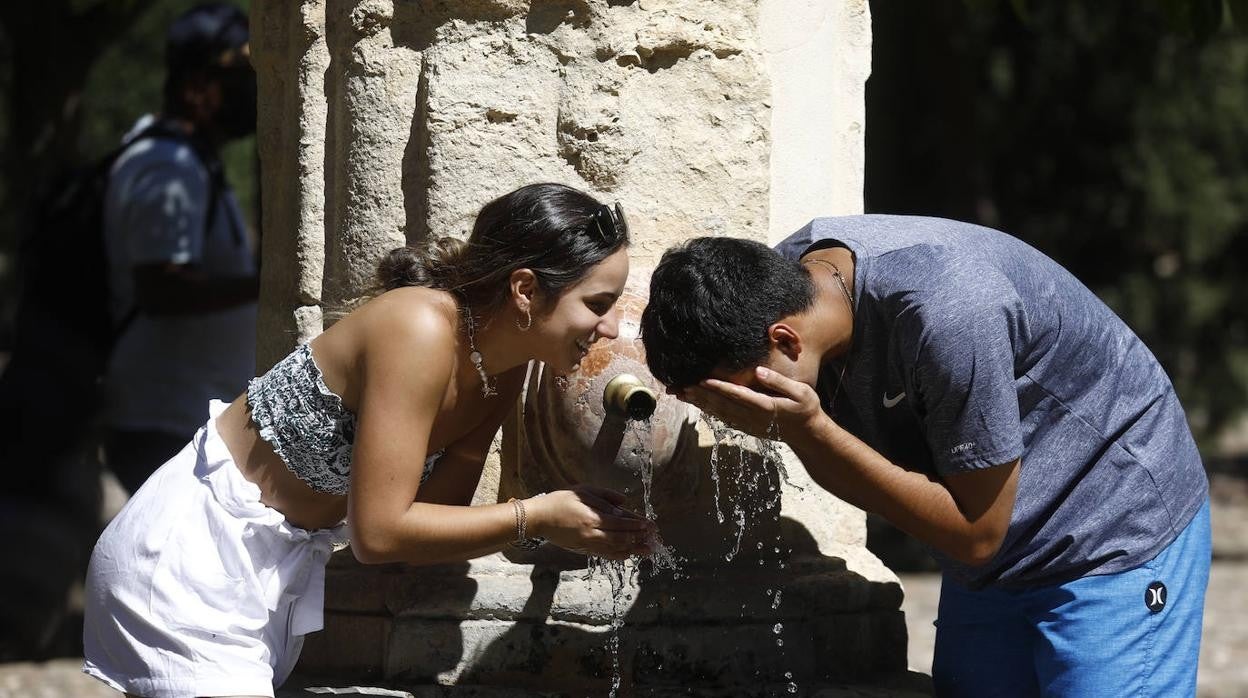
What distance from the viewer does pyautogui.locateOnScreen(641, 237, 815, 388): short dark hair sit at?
2338mm

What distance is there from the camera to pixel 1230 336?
11711 mm

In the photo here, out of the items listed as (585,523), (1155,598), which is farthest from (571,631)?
(1155,598)

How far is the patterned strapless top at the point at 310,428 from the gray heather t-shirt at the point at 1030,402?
0.81m

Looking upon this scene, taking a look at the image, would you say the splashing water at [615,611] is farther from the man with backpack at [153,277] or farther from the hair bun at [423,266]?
the man with backpack at [153,277]

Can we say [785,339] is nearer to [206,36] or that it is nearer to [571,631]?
[571,631]

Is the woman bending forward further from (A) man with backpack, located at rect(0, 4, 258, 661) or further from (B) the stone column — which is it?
(A) man with backpack, located at rect(0, 4, 258, 661)

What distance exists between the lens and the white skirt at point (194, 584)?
7.87 feet

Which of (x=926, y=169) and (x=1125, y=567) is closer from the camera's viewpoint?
(x=1125, y=567)

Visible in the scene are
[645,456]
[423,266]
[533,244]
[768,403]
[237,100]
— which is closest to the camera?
[768,403]

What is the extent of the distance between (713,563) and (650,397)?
20.0 inches

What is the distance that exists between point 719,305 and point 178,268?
1.97 m

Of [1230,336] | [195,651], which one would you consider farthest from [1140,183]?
[195,651]

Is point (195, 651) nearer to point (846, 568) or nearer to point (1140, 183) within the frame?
point (846, 568)

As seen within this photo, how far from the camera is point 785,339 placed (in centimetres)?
237
